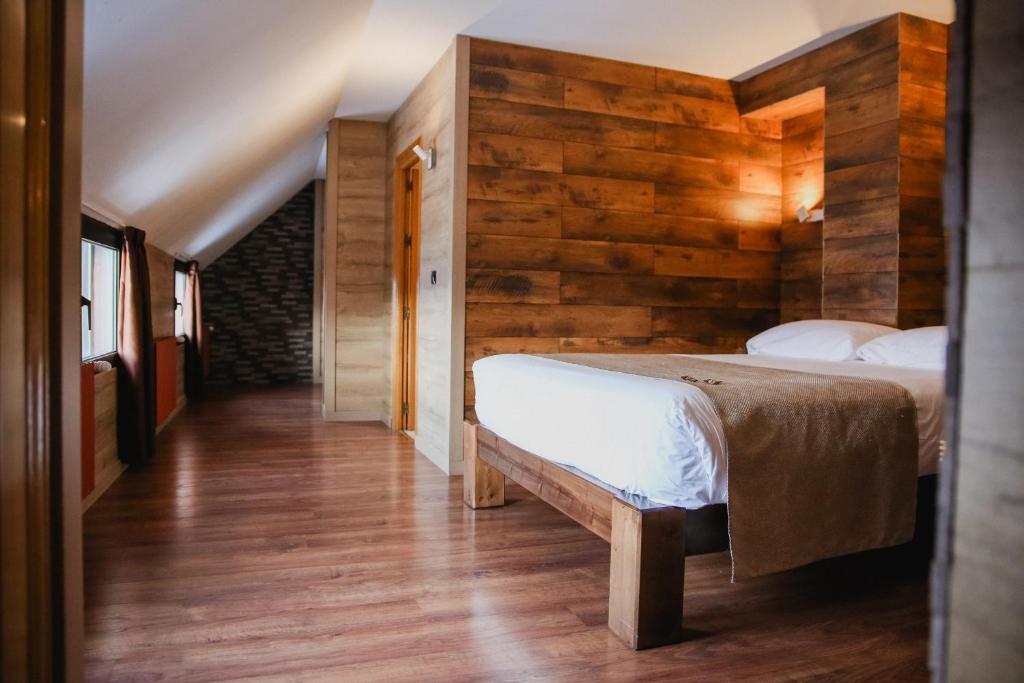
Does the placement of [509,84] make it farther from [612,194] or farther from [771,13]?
[771,13]

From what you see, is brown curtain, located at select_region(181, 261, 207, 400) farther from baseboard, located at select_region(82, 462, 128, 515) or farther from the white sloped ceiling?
baseboard, located at select_region(82, 462, 128, 515)

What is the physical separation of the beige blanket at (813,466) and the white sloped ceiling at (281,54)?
82.3 inches

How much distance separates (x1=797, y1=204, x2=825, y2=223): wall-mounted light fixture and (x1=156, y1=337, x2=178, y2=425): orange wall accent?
15.0 feet

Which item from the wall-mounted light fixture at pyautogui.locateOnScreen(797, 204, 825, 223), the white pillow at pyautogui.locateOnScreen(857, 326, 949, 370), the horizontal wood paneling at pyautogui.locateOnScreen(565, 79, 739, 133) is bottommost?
the white pillow at pyautogui.locateOnScreen(857, 326, 949, 370)

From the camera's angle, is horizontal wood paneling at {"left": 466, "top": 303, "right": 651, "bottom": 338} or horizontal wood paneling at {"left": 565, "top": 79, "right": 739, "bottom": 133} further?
horizontal wood paneling at {"left": 565, "top": 79, "right": 739, "bottom": 133}

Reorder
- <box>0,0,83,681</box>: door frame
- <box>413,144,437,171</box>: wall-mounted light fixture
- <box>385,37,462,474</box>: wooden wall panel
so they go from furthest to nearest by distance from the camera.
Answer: <box>413,144,437,171</box>: wall-mounted light fixture, <box>385,37,462,474</box>: wooden wall panel, <box>0,0,83,681</box>: door frame

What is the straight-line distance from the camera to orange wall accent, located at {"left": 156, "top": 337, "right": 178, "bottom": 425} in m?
5.36

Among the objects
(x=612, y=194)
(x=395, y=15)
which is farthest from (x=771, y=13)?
(x=395, y=15)

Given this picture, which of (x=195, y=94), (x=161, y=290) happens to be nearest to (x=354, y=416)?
(x=161, y=290)

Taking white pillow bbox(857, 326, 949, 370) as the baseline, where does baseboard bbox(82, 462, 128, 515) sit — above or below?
below

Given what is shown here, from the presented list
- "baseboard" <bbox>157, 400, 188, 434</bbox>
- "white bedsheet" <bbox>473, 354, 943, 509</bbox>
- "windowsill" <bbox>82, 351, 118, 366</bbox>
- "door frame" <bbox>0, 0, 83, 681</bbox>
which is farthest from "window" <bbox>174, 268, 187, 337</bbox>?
"door frame" <bbox>0, 0, 83, 681</bbox>

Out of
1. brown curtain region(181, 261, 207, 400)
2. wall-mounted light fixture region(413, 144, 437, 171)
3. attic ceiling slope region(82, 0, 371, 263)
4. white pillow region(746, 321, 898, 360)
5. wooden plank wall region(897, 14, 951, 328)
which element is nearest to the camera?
attic ceiling slope region(82, 0, 371, 263)

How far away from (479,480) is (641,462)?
1436mm

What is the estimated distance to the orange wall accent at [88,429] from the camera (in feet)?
10.6
